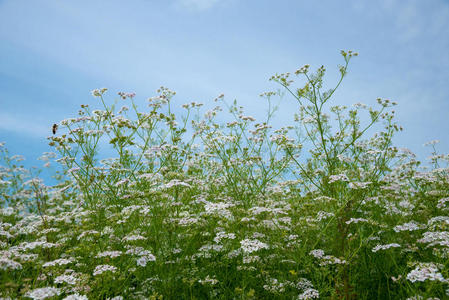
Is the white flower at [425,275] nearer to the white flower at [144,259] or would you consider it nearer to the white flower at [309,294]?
the white flower at [309,294]

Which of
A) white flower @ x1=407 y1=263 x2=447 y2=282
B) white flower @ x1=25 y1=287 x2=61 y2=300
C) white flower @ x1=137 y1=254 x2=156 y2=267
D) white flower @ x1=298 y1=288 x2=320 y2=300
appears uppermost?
white flower @ x1=137 y1=254 x2=156 y2=267

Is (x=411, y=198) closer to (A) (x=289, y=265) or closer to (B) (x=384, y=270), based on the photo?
(B) (x=384, y=270)

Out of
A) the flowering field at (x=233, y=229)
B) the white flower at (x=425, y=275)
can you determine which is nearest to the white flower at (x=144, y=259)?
the flowering field at (x=233, y=229)

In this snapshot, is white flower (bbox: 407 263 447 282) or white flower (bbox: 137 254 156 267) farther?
white flower (bbox: 137 254 156 267)

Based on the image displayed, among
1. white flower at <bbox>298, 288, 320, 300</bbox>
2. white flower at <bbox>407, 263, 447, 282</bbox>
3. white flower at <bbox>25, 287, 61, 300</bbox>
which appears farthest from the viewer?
white flower at <bbox>298, 288, 320, 300</bbox>

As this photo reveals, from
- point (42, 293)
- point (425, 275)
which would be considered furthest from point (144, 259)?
point (425, 275)

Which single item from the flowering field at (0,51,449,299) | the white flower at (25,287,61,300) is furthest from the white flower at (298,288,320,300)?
the white flower at (25,287,61,300)

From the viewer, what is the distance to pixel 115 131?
7.17 m

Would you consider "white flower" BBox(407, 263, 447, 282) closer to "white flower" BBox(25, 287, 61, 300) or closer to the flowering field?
the flowering field

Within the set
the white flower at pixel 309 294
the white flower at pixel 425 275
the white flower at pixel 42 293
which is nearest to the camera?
the white flower at pixel 42 293

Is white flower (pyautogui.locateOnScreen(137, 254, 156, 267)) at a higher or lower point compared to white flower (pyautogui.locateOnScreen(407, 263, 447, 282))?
higher

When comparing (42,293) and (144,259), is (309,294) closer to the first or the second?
(144,259)

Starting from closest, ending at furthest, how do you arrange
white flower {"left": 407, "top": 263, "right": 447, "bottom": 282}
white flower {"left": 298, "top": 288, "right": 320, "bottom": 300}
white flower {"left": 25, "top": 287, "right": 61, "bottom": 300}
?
white flower {"left": 25, "top": 287, "right": 61, "bottom": 300}
white flower {"left": 407, "top": 263, "right": 447, "bottom": 282}
white flower {"left": 298, "top": 288, "right": 320, "bottom": 300}

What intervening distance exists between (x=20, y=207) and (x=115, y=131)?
5.80m
